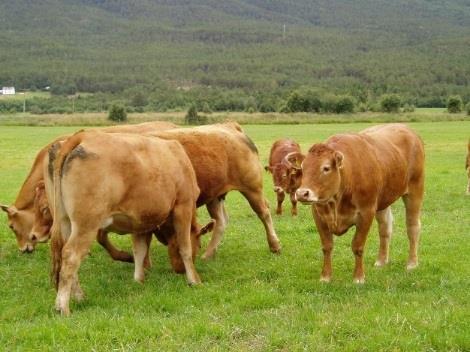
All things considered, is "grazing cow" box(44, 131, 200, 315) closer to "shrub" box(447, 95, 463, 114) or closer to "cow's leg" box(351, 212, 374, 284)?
"cow's leg" box(351, 212, 374, 284)

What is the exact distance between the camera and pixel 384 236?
10.5 metres

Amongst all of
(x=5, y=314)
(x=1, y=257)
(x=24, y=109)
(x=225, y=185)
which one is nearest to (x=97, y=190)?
(x=5, y=314)

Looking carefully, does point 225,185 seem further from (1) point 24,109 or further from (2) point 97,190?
(1) point 24,109

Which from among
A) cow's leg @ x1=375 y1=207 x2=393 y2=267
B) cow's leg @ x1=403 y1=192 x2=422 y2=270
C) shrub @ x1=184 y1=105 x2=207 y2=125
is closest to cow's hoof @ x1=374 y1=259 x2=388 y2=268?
cow's leg @ x1=375 y1=207 x2=393 y2=267

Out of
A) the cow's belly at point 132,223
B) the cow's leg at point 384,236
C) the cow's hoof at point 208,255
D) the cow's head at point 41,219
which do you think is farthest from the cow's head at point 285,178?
the cow's belly at point 132,223

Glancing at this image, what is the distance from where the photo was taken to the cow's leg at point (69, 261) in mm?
7887

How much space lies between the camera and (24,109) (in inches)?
4456

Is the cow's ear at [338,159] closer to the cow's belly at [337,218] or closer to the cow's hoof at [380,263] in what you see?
the cow's belly at [337,218]

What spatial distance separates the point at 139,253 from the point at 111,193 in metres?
1.78

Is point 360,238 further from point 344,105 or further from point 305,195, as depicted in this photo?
point 344,105

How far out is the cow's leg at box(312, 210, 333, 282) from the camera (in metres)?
9.16

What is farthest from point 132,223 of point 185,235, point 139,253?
point 139,253

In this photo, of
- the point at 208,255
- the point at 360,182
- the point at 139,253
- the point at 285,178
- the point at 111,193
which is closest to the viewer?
the point at 111,193

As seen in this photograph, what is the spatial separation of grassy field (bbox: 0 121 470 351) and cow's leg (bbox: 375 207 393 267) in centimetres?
22
